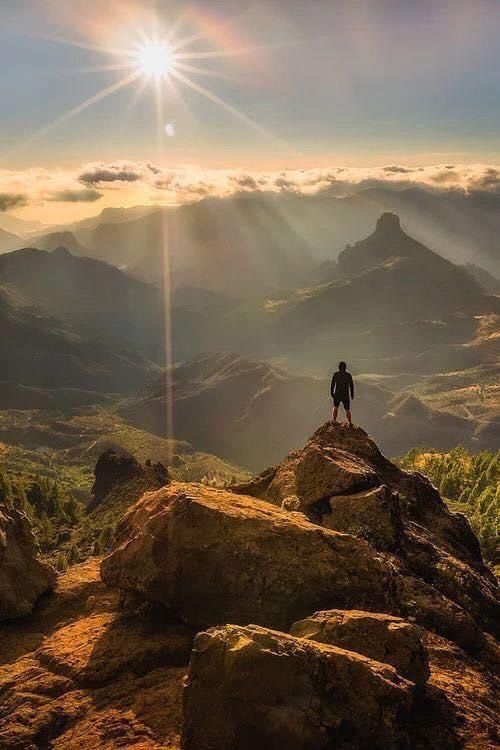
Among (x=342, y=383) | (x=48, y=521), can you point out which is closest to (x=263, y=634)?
(x=342, y=383)

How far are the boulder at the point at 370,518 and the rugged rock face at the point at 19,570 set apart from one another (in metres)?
14.9

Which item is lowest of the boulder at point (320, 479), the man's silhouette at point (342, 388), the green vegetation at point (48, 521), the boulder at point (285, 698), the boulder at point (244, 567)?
the green vegetation at point (48, 521)

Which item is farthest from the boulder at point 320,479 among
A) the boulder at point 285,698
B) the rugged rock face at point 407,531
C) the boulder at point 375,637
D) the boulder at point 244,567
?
the boulder at point 285,698

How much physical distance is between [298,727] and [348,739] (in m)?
1.55

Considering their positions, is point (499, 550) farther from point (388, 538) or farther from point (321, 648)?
point (321, 648)

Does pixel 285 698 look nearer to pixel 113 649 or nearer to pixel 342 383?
pixel 113 649

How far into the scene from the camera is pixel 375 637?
17.9 metres

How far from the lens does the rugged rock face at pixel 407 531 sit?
78.5ft

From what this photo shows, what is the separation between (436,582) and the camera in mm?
26625

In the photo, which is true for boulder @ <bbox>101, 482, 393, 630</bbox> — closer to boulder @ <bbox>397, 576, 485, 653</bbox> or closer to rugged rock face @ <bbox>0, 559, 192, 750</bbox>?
rugged rock face @ <bbox>0, 559, 192, 750</bbox>

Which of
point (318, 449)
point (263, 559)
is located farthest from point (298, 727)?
point (318, 449)

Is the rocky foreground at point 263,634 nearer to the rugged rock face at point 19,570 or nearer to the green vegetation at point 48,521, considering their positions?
the rugged rock face at point 19,570

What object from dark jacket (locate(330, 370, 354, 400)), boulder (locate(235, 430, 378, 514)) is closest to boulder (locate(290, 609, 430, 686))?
boulder (locate(235, 430, 378, 514))

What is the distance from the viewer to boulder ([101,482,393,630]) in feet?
68.0
